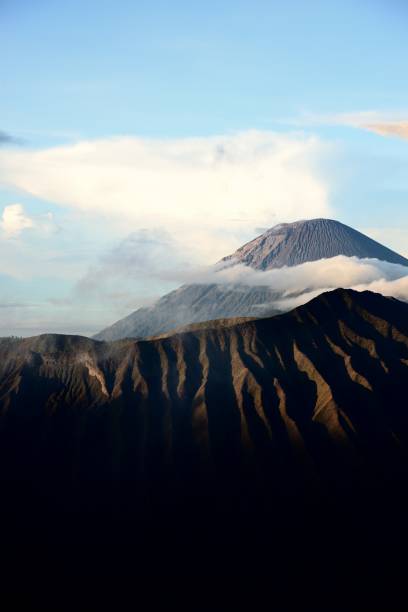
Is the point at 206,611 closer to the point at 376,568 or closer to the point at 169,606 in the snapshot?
the point at 169,606

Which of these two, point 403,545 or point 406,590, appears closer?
point 406,590

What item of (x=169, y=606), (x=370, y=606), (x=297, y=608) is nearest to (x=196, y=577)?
(x=169, y=606)

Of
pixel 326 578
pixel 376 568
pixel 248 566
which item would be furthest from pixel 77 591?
pixel 376 568

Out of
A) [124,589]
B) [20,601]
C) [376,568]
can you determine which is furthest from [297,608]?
[20,601]

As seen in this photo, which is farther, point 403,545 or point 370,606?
point 403,545

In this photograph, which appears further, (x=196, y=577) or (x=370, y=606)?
(x=196, y=577)

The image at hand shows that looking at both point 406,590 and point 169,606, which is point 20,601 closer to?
point 169,606

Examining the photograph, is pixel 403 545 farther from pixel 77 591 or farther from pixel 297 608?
pixel 77 591
